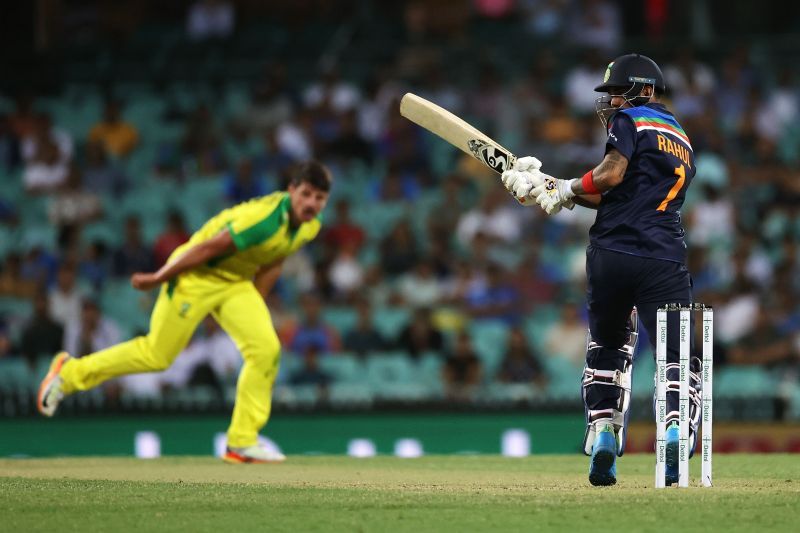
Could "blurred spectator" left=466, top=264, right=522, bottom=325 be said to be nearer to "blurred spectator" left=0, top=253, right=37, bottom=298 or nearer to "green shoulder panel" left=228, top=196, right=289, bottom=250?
"blurred spectator" left=0, top=253, right=37, bottom=298

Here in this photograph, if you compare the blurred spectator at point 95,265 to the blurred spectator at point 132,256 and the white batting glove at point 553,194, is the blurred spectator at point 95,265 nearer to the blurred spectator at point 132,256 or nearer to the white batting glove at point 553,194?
the blurred spectator at point 132,256

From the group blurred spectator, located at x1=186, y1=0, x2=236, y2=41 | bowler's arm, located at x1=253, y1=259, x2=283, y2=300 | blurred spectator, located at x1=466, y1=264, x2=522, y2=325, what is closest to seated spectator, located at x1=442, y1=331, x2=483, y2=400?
blurred spectator, located at x1=466, y1=264, x2=522, y2=325

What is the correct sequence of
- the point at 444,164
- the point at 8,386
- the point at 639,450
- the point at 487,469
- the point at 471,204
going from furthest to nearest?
the point at 444,164
the point at 471,204
the point at 8,386
the point at 639,450
the point at 487,469

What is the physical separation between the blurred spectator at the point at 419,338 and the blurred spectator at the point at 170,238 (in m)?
2.55

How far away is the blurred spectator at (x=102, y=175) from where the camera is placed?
14.6m

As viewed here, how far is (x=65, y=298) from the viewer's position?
12.8m

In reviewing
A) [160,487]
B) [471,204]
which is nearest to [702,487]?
[160,487]

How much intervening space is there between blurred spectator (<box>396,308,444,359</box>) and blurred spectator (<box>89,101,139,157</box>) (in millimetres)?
4480

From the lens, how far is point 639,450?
11.2 meters

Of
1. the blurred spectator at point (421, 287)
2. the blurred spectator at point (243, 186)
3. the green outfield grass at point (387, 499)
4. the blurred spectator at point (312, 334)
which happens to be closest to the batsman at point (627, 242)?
the green outfield grass at point (387, 499)

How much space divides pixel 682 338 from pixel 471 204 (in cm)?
803

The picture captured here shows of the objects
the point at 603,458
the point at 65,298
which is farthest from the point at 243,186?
the point at 603,458

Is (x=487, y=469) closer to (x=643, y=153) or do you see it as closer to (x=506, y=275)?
(x=643, y=153)

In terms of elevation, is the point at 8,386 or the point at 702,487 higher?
the point at 8,386
